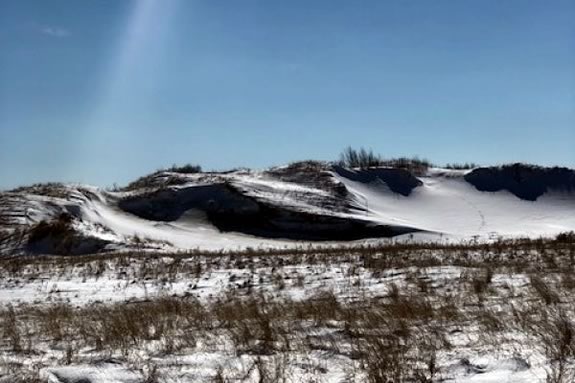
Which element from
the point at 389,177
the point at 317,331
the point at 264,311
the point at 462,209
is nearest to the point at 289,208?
the point at 389,177

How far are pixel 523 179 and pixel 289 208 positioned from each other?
2025 centimetres

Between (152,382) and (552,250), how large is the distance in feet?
53.2

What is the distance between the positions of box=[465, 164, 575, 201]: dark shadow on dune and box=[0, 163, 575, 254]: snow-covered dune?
77 millimetres

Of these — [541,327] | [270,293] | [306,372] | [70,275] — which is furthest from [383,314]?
[70,275]

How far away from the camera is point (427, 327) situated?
6262mm

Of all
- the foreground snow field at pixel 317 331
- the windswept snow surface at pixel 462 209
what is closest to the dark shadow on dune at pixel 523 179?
the windswept snow surface at pixel 462 209

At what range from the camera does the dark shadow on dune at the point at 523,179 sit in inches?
1836

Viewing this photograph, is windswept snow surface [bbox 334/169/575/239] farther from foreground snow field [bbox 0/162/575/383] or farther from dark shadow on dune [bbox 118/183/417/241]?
foreground snow field [bbox 0/162/575/383]

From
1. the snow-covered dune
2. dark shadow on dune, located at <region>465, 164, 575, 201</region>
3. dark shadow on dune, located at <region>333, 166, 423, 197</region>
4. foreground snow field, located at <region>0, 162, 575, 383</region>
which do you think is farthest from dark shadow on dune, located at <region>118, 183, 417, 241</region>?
dark shadow on dune, located at <region>465, 164, 575, 201</region>

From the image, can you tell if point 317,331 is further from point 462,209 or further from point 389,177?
point 389,177

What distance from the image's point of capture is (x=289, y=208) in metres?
39.5

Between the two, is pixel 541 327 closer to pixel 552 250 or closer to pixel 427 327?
pixel 427 327

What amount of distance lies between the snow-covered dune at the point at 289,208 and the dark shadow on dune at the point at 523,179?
0.25ft

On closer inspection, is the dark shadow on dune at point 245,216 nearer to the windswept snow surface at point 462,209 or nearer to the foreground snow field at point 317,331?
the windswept snow surface at point 462,209
